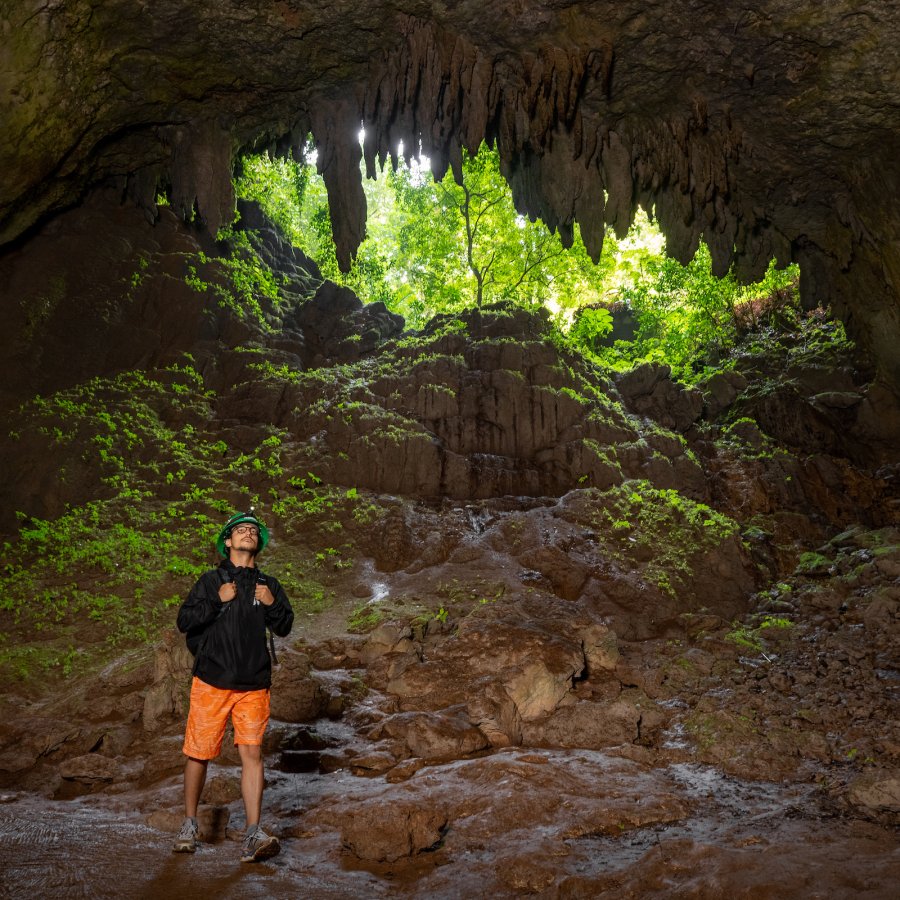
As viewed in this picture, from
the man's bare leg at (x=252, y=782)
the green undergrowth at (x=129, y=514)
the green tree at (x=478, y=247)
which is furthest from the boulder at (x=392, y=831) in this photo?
the green tree at (x=478, y=247)

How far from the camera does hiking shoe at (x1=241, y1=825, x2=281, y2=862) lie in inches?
134

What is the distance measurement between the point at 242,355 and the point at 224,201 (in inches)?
163

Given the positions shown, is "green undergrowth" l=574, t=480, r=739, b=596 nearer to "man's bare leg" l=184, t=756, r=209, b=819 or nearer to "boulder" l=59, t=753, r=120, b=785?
"boulder" l=59, t=753, r=120, b=785

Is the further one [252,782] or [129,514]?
[129,514]

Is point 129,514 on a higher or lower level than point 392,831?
higher

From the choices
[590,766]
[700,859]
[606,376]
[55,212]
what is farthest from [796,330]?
[55,212]

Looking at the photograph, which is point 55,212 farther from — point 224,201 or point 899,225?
point 899,225

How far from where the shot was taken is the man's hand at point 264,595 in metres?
3.81

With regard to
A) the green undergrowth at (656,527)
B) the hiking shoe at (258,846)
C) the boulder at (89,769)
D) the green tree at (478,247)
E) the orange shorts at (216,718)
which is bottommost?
the boulder at (89,769)

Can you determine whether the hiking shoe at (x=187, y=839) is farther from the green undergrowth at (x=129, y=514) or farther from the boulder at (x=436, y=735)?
the green undergrowth at (x=129, y=514)

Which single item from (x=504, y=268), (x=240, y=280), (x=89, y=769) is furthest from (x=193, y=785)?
(x=504, y=268)

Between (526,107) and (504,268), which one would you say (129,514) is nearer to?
(526,107)

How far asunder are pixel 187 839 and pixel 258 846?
0.41 metres

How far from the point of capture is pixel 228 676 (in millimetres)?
3676
